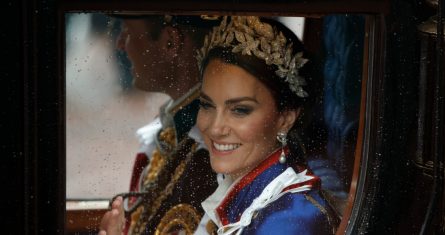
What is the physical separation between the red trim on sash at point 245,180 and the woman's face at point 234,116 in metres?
0.02

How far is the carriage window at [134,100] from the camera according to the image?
3.75 feet

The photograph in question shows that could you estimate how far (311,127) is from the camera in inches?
47.2

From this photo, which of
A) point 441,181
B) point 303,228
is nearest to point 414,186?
point 441,181

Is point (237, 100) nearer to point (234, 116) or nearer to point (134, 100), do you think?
point (234, 116)

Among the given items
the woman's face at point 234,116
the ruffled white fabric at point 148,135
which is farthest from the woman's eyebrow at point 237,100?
the ruffled white fabric at point 148,135

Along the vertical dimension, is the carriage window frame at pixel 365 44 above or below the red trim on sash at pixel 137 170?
above

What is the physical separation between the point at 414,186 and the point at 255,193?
0.24 m

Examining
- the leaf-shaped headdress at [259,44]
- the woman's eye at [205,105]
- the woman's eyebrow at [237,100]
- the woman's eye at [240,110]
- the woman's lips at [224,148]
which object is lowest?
the woman's lips at [224,148]

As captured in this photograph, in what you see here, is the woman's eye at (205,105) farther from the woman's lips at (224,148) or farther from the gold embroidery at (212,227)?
the gold embroidery at (212,227)

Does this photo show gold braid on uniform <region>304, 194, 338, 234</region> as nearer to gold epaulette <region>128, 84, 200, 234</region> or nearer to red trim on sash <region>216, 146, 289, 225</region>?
red trim on sash <region>216, 146, 289, 225</region>

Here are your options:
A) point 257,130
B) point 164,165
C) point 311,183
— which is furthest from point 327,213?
point 164,165

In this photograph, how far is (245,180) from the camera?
1.21 metres

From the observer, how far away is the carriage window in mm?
1143
